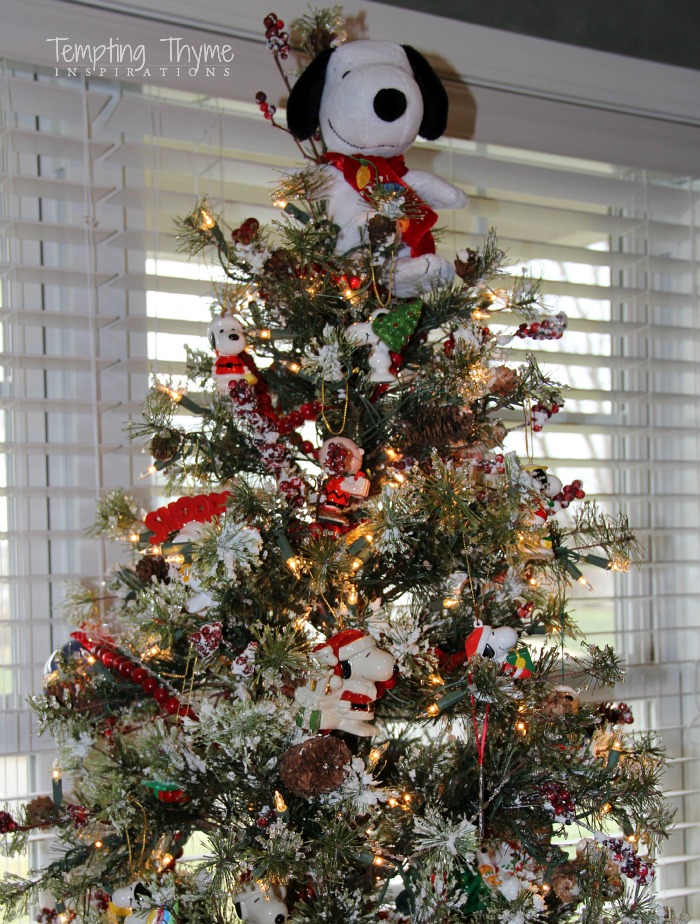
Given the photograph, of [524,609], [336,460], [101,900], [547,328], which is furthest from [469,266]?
[101,900]

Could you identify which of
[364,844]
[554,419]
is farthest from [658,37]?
[364,844]

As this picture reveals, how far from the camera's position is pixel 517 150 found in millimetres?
1755

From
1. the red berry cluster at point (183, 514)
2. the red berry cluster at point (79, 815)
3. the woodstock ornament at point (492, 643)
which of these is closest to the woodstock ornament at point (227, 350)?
the red berry cluster at point (183, 514)

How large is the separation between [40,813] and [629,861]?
0.71m

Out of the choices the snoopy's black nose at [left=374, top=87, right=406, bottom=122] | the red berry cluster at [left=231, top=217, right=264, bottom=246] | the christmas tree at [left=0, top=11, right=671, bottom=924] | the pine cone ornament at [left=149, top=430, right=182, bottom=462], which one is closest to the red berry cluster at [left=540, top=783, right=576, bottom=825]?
the christmas tree at [left=0, top=11, right=671, bottom=924]

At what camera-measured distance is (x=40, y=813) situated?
1.12 metres

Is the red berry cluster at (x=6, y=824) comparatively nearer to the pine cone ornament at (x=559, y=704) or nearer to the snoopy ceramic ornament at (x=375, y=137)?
the pine cone ornament at (x=559, y=704)

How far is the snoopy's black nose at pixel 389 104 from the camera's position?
45.7 inches

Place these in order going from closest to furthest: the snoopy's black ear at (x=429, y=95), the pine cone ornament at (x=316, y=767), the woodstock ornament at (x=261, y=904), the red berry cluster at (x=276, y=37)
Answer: the pine cone ornament at (x=316, y=767)
the woodstock ornament at (x=261, y=904)
the red berry cluster at (x=276, y=37)
the snoopy's black ear at (x=429, y=95)

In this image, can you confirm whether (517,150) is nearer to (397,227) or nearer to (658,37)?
(658,37)

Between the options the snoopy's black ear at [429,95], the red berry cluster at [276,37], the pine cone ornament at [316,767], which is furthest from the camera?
the snoopy's black ear at [429,95]

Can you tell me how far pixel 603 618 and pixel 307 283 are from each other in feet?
3.47

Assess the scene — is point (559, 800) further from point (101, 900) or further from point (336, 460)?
point (101, 900)

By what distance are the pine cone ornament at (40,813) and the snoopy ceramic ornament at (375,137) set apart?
798 millimetres
